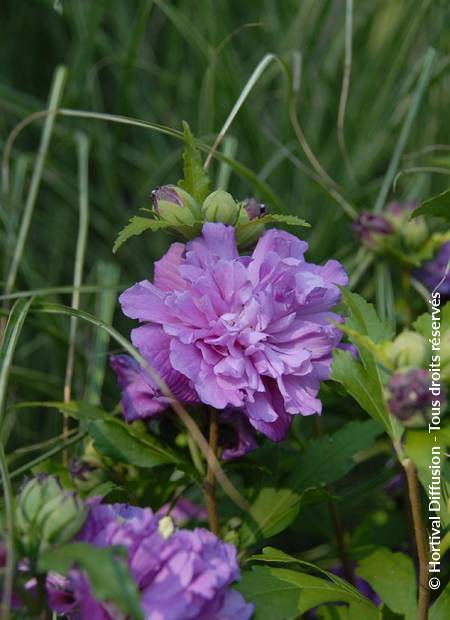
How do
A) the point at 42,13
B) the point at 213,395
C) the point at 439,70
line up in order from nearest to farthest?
the point at 213,395 < the point at 439,70 < the point at 42,13

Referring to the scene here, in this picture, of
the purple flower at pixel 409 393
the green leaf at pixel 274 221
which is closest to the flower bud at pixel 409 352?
the purple flower at pixel 409 393

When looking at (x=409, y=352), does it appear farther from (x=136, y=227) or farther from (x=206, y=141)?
(x=206, y=141)

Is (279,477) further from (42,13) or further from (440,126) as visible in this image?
(42,13)

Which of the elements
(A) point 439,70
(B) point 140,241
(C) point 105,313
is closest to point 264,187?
(C) point 105,313

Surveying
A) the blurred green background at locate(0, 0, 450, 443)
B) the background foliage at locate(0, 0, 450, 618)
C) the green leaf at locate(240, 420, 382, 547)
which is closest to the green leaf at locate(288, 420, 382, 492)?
the green leaf at locate(240, 420, 382, 547)

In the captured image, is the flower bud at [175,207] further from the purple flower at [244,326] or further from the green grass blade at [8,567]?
the green grass blade at [8,567]
